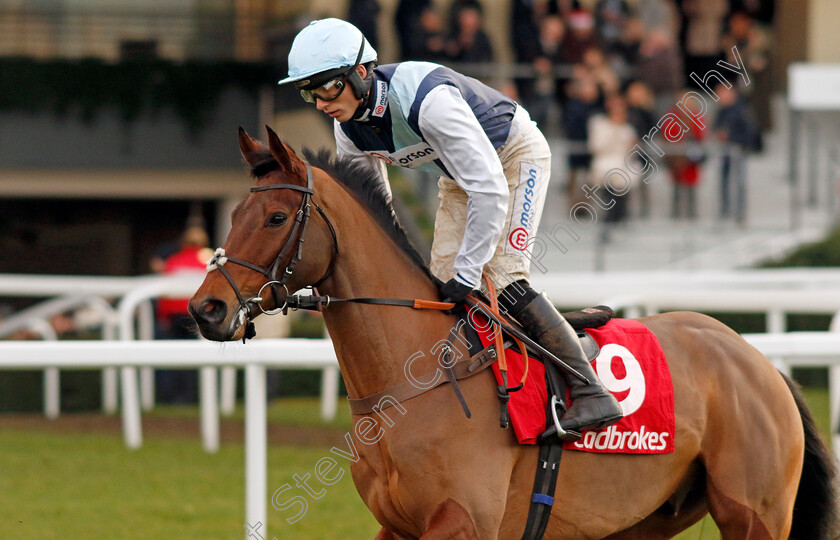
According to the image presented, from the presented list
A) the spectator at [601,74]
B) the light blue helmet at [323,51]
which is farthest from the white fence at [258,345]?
the spectator at [601,74]

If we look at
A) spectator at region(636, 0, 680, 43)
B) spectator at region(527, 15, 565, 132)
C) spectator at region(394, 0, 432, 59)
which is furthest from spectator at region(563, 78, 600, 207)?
spectator at region(636, 0, 680, 43)

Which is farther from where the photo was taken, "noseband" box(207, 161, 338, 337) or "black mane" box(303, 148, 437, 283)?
"black mane" box(303, 148, 437, 283)

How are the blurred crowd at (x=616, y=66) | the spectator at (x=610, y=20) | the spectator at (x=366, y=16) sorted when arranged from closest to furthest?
the blurred crowd at (x=616, y=66)
the spectator at (x=366, y=16)
the spectator at (x=610, y=20)

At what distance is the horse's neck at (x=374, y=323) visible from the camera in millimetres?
3078

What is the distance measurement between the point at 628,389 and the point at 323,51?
1.36 m

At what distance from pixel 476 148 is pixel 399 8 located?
10.0 meters

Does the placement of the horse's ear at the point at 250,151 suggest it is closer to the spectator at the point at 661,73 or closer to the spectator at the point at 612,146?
the spectator at the point at 612,146

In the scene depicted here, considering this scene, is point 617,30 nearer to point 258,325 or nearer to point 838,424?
point 258,325

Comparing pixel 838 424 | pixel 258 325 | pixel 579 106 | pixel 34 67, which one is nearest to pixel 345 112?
pixel 838 424

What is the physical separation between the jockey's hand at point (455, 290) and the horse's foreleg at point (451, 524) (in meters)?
0.58

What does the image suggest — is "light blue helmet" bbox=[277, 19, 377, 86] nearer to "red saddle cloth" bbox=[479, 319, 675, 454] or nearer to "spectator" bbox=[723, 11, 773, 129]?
"red saddle cloth" bbox=[479, 319, 675, 454]

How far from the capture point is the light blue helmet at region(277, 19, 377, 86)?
304 centimetres

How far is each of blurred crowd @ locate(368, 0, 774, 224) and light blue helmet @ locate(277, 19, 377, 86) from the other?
22.7 ft

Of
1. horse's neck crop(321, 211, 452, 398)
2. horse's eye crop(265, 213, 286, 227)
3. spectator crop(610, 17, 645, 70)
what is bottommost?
horse's neck crop(321, 211, 452, 398)
